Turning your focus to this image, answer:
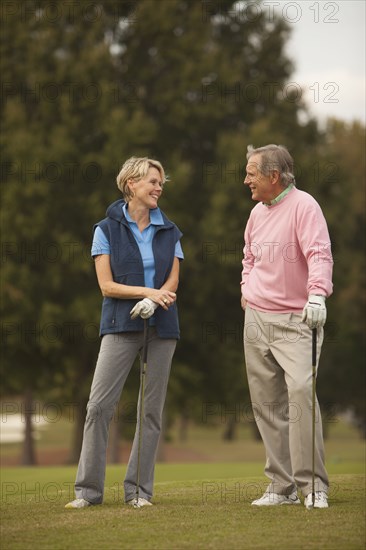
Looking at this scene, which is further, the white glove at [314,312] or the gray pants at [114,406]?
the gray pants at [114,406]

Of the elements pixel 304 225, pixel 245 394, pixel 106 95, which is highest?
pixel 106 95

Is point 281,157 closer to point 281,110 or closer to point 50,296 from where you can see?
point 50,296

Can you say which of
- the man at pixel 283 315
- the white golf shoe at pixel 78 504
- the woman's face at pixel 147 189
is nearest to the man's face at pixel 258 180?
the man at pixel 283 315

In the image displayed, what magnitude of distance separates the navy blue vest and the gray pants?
89 mm

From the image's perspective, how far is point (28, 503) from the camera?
7.14 meters

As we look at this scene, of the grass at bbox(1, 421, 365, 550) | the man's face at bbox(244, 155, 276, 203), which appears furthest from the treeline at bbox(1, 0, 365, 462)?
the man's face at bbox(244, 155, 276, 203)

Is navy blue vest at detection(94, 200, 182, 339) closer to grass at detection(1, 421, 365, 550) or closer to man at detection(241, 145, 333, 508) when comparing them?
man at detection(241, 145, 333, 508)

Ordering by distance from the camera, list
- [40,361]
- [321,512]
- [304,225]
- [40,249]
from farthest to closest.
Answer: [40,361] → [40,249] → [304,225] → [321,512]

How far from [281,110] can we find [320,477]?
18.1 meters

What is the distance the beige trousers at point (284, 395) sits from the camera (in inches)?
263

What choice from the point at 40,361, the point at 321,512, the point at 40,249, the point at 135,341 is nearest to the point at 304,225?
the point at 135,341

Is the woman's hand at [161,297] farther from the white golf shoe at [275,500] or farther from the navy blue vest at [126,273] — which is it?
the white golf shoe at [275,500]

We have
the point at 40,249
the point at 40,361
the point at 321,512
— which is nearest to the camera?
the point at 321,512

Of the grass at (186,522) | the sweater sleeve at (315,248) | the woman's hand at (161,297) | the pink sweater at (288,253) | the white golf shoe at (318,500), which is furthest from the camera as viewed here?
the woman's hand at (161,297)
